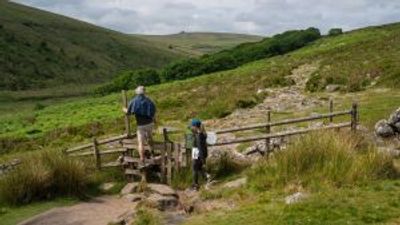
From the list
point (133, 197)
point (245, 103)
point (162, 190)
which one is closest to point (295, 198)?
point (162, 190)

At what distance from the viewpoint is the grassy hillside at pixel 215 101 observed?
118ft

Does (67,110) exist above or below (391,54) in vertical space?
below

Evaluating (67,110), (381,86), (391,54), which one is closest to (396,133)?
(381,86)

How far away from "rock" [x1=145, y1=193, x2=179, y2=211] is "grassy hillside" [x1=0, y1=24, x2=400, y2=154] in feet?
34.0

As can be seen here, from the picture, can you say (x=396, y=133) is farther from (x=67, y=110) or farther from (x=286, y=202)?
(x=67, y=110)

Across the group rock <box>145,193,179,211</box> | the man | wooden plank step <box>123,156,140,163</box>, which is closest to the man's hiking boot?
the man

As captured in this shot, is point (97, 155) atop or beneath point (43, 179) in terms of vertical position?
atop

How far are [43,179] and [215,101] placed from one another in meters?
21.9

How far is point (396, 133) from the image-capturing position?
23.2 meters

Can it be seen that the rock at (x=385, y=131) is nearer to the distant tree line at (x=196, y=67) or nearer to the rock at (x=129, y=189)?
the rock at (x=129, y=189)

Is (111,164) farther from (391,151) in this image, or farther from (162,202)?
(391,151)

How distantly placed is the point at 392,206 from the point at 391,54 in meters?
34.8

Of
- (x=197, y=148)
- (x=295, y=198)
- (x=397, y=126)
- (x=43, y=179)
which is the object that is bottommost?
(x=43, y=179)

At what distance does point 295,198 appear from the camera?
1555 cm
